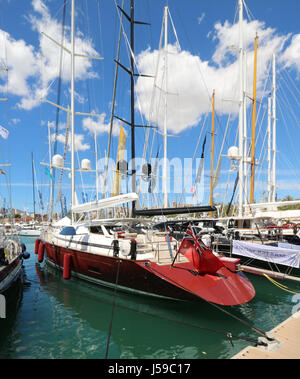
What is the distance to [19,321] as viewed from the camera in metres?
7.93

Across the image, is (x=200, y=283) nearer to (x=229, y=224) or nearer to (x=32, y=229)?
(x=229, y=224)

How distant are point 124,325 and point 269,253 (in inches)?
342

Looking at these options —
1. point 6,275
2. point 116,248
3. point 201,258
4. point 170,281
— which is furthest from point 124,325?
point 6,275

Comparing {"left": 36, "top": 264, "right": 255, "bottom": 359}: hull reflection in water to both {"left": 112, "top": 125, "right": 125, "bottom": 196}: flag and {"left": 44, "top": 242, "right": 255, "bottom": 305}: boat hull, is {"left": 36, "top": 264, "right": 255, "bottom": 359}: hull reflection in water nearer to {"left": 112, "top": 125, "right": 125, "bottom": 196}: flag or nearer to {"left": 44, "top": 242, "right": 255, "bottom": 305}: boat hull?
{"left": 44, "top": 242, "right": 255, "bottom": 305}: boat hull

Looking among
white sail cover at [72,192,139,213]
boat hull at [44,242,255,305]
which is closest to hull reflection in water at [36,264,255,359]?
boat hull at [44,242,255,305]

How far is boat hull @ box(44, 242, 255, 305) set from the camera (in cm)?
748

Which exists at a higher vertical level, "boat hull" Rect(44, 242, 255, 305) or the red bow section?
the red bow section

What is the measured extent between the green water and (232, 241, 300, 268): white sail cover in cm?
167

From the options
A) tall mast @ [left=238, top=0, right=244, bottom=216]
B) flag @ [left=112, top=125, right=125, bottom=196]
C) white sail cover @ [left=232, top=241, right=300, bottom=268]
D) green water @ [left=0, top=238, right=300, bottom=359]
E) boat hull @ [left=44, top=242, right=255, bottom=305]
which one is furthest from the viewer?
tall mast @ [left=238, top=0, right=244, bottom=216]

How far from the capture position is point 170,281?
783 centimetres

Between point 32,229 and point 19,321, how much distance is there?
163 feet

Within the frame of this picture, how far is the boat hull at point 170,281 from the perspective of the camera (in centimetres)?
748

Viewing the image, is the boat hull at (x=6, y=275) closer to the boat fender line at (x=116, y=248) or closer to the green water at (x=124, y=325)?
the green water at (x=124, y=325)
